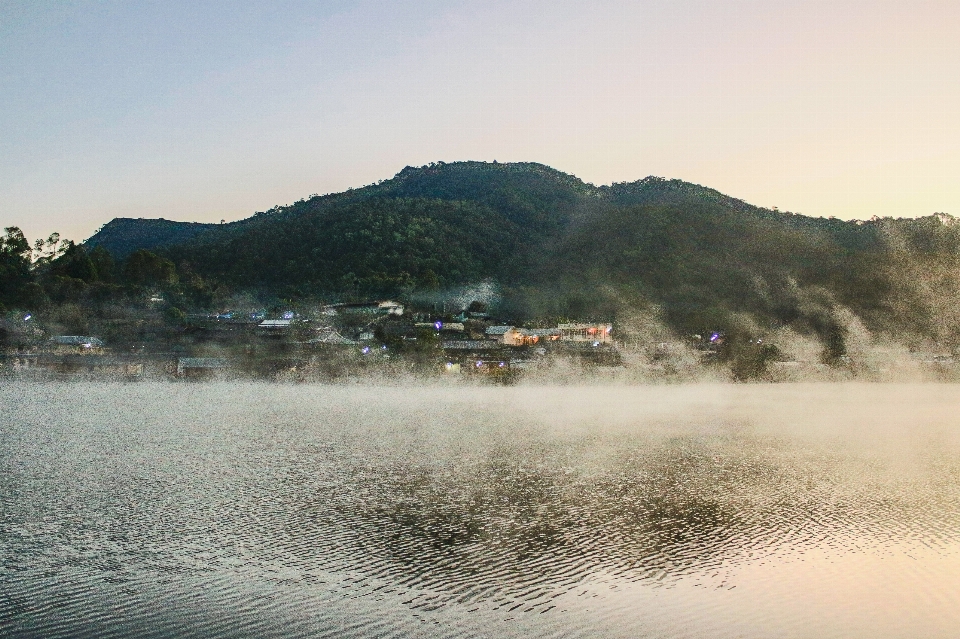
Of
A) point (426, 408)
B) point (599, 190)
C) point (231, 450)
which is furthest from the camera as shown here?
point (599, 190)

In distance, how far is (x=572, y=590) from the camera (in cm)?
1027

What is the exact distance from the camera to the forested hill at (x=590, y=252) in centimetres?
5719

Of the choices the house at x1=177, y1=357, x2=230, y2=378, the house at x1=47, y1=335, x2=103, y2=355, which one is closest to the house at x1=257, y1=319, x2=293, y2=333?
the house at x1=177, y1=357, x2=230, y2=378

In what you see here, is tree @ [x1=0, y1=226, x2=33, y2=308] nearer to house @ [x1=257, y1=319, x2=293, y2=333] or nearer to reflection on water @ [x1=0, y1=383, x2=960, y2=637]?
house @ [x1=257, y1=319, x2=293, y2=333]

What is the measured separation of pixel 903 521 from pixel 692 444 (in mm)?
9556

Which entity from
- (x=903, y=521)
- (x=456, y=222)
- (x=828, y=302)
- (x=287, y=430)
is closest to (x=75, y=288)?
(x=456, y=222)

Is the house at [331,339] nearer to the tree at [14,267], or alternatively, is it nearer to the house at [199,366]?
the house at [199,366]

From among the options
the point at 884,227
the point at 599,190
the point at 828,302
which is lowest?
the point at 828,302

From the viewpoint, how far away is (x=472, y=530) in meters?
12.9

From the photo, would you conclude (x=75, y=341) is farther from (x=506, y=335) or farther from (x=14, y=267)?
(x=506, y=335)

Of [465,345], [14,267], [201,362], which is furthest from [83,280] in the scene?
[465,345]

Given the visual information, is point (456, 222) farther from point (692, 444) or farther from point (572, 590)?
point (572, 590)

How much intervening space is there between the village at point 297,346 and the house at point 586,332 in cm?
8

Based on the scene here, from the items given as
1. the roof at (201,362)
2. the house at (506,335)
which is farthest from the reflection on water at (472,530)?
the house at (506,335)
